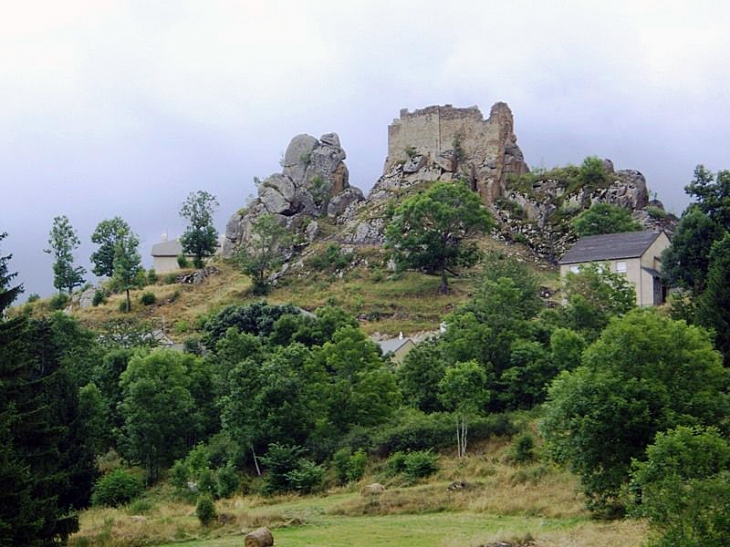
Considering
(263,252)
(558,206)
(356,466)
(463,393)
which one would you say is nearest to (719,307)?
(463,393)

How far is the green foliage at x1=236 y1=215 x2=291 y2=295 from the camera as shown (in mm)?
88812

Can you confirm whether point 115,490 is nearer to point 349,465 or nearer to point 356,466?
point 349,465

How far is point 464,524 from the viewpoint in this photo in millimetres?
31281

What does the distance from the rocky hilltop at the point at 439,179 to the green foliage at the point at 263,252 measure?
11.6ft

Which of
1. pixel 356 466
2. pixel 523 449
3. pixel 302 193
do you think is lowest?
pixel 356 466

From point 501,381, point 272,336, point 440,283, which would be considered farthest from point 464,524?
point 440,283

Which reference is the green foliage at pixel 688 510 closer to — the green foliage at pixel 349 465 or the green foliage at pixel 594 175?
the green foliage at pixel 349 465

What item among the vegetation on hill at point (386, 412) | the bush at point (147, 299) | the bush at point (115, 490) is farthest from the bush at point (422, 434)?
the bush at point (147, 299)

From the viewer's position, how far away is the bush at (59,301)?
3674 inches

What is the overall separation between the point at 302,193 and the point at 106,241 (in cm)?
2093

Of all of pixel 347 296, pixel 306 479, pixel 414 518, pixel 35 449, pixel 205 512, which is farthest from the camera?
pixel 347 296

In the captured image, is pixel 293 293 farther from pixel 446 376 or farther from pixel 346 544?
pixel 346 544

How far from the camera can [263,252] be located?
90125 mm

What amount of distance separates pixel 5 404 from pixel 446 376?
24.3m
